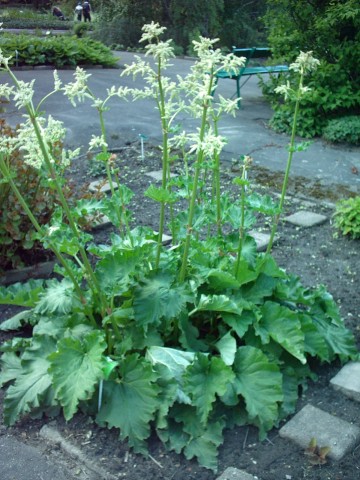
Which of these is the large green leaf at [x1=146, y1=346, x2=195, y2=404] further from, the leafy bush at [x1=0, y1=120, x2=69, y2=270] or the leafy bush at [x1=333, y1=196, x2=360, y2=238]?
the leafy bush at [x1=333, y1=196, x2=360, y2=238]

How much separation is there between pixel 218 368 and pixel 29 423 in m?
→ 0.98

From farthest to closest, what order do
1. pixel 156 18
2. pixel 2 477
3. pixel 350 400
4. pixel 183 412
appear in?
pixel 156 18 < pixel 350 400 < pixel 183 412 < pixel 2 477

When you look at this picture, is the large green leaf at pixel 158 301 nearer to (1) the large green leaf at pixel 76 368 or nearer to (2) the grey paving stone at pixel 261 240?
(1) the large green leaf at pixel 76 368

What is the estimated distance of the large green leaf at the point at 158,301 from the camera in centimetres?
274

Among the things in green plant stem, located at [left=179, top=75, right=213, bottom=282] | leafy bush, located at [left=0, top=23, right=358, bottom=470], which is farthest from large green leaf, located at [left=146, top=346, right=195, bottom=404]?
green plant stem, located at [left=179, top=75, right=213, bottom=282]

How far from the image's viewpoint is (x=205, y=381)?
2.67m

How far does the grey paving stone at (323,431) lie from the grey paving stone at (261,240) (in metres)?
1.97

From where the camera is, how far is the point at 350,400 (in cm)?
298

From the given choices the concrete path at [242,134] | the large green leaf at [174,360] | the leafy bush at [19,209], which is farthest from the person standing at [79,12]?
the large green leaf at [174,360]

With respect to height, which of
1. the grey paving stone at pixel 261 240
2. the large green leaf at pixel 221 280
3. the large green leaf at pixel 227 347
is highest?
the large green leaf at pixel 221 280

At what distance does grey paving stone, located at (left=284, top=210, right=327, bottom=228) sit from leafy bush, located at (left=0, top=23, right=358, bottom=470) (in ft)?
6.39

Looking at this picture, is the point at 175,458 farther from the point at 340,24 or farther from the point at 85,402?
the point at 340,24

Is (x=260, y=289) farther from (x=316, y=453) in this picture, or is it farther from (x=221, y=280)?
(x=316, y=453)

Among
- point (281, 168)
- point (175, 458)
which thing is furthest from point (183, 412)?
point (281, 168)
